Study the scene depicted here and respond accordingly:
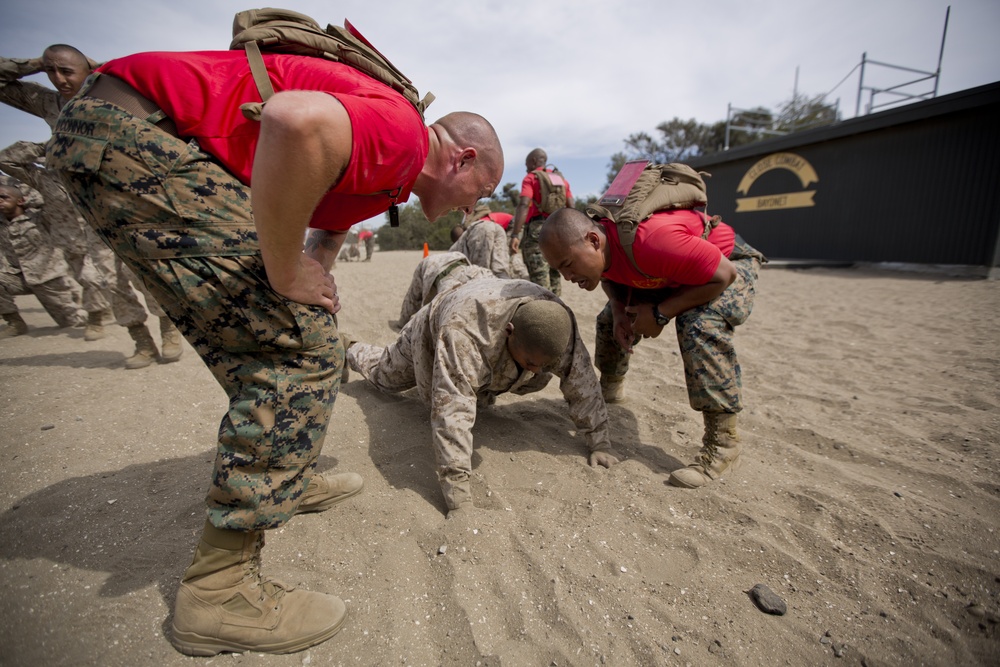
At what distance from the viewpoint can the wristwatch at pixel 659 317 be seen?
97.9 inches

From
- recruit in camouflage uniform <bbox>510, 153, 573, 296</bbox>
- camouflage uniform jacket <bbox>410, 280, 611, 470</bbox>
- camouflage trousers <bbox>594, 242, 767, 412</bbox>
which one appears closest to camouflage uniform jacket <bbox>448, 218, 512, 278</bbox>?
recruit in camouflage uniform <bbox>510, 153, 573, 296</bbox>

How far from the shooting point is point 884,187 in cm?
927

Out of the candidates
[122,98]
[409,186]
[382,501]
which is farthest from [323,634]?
[122,98]

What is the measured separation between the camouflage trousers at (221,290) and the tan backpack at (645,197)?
4.90 feet

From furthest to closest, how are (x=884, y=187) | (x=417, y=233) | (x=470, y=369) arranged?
(x=417, y=233) → (x=884, y=187) → (x=470, y=369)

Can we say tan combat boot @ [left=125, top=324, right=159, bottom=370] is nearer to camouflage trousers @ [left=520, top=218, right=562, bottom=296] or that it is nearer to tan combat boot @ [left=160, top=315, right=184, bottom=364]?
tan combat boot @ [left=160, top=315, right=184, bottom=364]

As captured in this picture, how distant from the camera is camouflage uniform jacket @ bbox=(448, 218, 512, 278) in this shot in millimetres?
5203

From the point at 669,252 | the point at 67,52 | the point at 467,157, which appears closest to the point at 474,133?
the point at 467,157

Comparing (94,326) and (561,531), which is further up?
(94,326)

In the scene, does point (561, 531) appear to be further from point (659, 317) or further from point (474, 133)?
point (474, 133)

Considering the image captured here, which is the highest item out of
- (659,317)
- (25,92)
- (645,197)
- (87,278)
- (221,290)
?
(25,92)

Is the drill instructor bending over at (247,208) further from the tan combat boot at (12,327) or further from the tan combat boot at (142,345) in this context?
the tan combat boot at (12,327)

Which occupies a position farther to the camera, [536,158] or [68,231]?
[536,158]

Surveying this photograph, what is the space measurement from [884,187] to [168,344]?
11.9 metres
